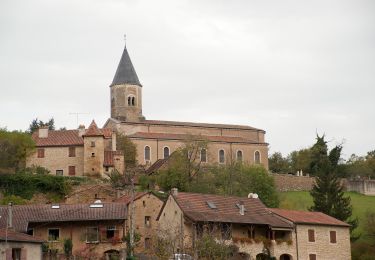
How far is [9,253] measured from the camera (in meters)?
45.2

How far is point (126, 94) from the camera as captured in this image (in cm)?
10681

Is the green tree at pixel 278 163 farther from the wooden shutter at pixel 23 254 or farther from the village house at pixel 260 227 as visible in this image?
the wooden shutter at pixel 23 254

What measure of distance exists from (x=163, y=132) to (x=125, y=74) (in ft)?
36.9

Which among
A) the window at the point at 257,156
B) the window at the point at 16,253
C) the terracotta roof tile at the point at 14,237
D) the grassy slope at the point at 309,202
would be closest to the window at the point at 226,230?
the terracotta roof tile at the point at 14,237

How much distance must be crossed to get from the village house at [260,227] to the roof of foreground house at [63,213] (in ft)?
10.9

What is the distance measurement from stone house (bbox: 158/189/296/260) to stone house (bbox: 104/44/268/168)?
34.8 metres

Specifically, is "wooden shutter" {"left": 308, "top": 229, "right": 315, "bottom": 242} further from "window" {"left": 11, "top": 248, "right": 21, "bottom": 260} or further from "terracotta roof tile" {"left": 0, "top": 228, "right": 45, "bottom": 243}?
"window" {"left": 11, "top": 248, "right": 21, "bottom": 260}

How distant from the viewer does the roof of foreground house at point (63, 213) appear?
55000 millimetres

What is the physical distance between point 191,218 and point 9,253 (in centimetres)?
1244

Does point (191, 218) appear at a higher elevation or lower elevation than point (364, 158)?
lower

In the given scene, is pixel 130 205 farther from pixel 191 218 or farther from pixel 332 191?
pixel 332 191

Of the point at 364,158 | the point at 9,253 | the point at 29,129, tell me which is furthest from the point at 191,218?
the point at 364,158

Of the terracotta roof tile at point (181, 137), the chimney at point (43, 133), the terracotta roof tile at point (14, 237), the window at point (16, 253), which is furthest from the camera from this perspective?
the terracotta roof tile at point (181, 137)

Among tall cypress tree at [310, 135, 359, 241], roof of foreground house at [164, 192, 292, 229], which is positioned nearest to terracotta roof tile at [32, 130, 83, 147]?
tall cypress tree at [310, 135, 359, 241]
